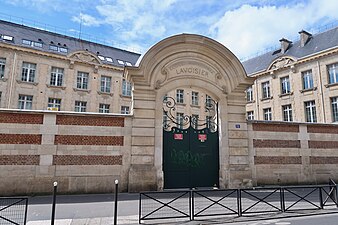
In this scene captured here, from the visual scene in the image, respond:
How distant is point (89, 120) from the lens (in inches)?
332

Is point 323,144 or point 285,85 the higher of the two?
point 285,85

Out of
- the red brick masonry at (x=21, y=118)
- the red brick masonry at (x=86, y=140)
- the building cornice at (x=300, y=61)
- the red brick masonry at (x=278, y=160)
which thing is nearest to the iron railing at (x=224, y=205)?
the red brick masonry at (x=278, y=160)

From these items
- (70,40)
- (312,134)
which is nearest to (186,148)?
(312,134)

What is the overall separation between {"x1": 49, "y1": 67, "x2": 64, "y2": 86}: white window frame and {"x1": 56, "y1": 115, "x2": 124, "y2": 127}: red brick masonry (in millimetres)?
15098

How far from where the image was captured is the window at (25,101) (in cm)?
2009

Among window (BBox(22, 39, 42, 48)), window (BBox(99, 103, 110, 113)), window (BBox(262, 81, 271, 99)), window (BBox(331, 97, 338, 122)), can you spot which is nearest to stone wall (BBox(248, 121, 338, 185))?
window (BBox(331, 97, 338, 122))

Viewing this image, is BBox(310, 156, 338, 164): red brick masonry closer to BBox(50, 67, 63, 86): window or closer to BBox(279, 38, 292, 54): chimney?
BBox(279, 38, 292, 54): chimney

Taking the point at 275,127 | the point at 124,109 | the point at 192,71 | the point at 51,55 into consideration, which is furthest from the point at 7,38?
the point at 275,127

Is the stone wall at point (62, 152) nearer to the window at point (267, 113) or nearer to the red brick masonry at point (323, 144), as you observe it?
the red brick masonry at point (323, 144)

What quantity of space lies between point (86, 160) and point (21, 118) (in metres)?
2.46

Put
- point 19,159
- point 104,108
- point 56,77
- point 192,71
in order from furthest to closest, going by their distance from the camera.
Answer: point 104,108 → point 56,77 → point 192,71 → point 19,159

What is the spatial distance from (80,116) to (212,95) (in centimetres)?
508

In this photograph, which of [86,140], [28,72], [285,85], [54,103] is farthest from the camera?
[285,85]

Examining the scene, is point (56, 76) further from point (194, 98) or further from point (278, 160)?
point (278, 160)
